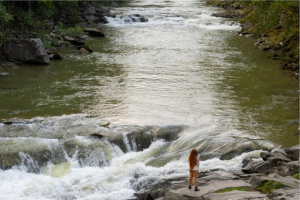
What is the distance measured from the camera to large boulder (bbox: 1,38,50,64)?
91.4 ft

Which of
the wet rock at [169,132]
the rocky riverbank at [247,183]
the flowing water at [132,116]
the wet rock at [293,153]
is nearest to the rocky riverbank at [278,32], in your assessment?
the flowing water at [132,116]

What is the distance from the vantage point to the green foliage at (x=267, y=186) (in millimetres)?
11337

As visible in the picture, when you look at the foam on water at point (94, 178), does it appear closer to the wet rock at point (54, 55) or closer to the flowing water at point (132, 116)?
the flowing water at point (132, 116)

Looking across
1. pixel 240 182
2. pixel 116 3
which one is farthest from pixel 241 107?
pixel 116 3

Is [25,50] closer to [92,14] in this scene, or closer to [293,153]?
[293,153]

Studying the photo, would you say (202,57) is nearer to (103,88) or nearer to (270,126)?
(103,88)

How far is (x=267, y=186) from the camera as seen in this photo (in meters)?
11.5

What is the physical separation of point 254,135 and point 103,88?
31.0 feet

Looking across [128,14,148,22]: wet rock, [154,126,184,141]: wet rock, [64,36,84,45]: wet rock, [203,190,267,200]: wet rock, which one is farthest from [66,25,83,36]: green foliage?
[203,190,267,200]: wet rock

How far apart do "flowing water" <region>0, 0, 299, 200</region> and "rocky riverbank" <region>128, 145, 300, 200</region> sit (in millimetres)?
906

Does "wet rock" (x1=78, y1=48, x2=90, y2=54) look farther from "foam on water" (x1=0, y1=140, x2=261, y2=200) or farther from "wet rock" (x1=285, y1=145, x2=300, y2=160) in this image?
"wet rock" (x1=285, y1=145, x2=300, y2=160)

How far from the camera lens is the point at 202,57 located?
31.9m

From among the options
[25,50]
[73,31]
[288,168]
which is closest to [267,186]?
[288,168]

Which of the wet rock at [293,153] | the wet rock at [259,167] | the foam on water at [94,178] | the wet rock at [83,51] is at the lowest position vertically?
the foam on water at [94,178]
